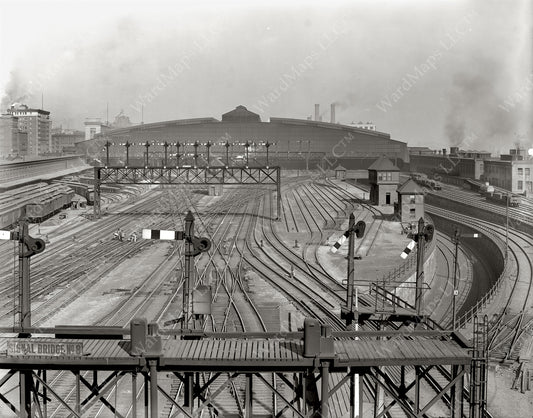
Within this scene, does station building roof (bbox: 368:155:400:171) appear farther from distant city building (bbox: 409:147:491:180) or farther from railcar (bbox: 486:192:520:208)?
distant city building (bbox: 409:147:491:180)

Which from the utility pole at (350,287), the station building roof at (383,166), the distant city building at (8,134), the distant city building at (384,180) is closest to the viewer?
the utility pole at (350,287)

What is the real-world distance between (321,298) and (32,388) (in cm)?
1639

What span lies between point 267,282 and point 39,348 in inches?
764

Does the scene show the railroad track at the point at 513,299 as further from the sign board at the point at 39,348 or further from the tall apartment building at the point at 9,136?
the tall apartment building at the point at 9,136

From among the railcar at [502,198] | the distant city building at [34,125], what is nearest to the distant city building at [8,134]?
the distant city building at [34,125]

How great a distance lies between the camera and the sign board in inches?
387

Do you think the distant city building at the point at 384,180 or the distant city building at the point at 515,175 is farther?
the distant city building at the point at 515,175

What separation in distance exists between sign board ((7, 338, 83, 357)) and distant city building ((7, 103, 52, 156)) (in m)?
127

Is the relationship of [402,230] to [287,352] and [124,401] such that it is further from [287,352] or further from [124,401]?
[287,352]

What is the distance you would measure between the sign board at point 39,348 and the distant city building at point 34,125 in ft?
418

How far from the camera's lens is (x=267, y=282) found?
28.9 metres

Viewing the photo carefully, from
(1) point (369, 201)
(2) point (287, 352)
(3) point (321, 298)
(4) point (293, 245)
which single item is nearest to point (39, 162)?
(1) point (369, 201)

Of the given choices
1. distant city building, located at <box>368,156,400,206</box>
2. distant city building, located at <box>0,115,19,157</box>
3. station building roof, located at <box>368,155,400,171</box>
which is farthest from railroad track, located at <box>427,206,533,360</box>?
distant city building, located at <box>0,115,19,157</box>

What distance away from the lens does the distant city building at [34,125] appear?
134 m
